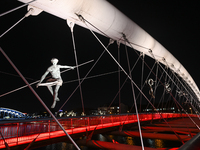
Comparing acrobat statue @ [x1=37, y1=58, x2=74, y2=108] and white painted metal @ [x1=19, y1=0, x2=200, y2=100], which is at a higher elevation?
white painted metal @ [x1=19, y1=0, x2=200, y2=100]

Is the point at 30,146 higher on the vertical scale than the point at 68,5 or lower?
lower

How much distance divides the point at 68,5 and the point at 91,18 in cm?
97

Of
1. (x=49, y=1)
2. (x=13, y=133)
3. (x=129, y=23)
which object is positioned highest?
(x=129, y=23)

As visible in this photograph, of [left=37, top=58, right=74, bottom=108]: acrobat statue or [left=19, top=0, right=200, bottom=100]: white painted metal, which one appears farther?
[left=37, top=58, right=74, bottom=108]: acrobat statue

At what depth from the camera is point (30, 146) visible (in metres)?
5.46

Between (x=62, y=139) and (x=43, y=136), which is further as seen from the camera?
(x=62, y=139)

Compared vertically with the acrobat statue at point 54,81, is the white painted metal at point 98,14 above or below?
above

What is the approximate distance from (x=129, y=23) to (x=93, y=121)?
5.92 meters

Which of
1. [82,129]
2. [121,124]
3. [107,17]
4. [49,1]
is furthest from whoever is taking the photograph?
[121,124]

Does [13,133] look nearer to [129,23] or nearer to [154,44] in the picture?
[129,23]

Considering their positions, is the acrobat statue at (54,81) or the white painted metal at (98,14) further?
the acrobat statue at (54,81)

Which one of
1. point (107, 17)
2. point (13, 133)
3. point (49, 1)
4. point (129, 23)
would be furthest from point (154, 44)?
point (13, 133)

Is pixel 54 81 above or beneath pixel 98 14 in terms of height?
beneath

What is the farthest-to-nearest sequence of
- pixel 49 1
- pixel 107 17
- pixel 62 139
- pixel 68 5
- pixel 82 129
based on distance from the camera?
1. pixel 82 129
2. pixel 62 139
3. pixel 107 17
4. pixel 68 5
5. pixel 49 1
